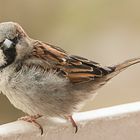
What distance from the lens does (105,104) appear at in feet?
13.7

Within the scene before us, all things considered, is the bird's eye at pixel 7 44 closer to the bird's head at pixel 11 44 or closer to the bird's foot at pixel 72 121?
the bird's head at pixel 11 44

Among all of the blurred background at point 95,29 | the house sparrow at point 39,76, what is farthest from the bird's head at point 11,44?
the blurred background at point 95,29

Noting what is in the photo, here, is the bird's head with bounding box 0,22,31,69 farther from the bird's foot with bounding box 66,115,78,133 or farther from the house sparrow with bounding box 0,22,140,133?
the bird's foot with bounding box 66,115,78,133

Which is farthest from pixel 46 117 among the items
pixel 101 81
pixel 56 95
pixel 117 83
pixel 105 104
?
pixel 117 83

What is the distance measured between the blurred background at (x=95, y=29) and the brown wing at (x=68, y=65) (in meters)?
1.43

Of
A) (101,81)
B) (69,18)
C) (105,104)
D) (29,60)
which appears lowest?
(105,104)

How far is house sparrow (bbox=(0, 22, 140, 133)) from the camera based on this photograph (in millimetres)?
2508

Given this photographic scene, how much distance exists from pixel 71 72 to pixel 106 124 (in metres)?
0.35

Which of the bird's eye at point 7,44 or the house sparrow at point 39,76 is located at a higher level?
the bird's eye at point 7,44

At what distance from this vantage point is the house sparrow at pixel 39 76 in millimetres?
2508

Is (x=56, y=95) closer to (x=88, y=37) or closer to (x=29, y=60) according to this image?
(x=29, y=60)

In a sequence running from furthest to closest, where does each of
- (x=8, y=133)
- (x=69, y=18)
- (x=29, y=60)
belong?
(x=69, y=18), (x=29, y=60), (x=8, y=133)

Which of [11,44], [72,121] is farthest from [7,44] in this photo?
[72,121]

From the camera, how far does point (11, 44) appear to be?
2.51 metres
